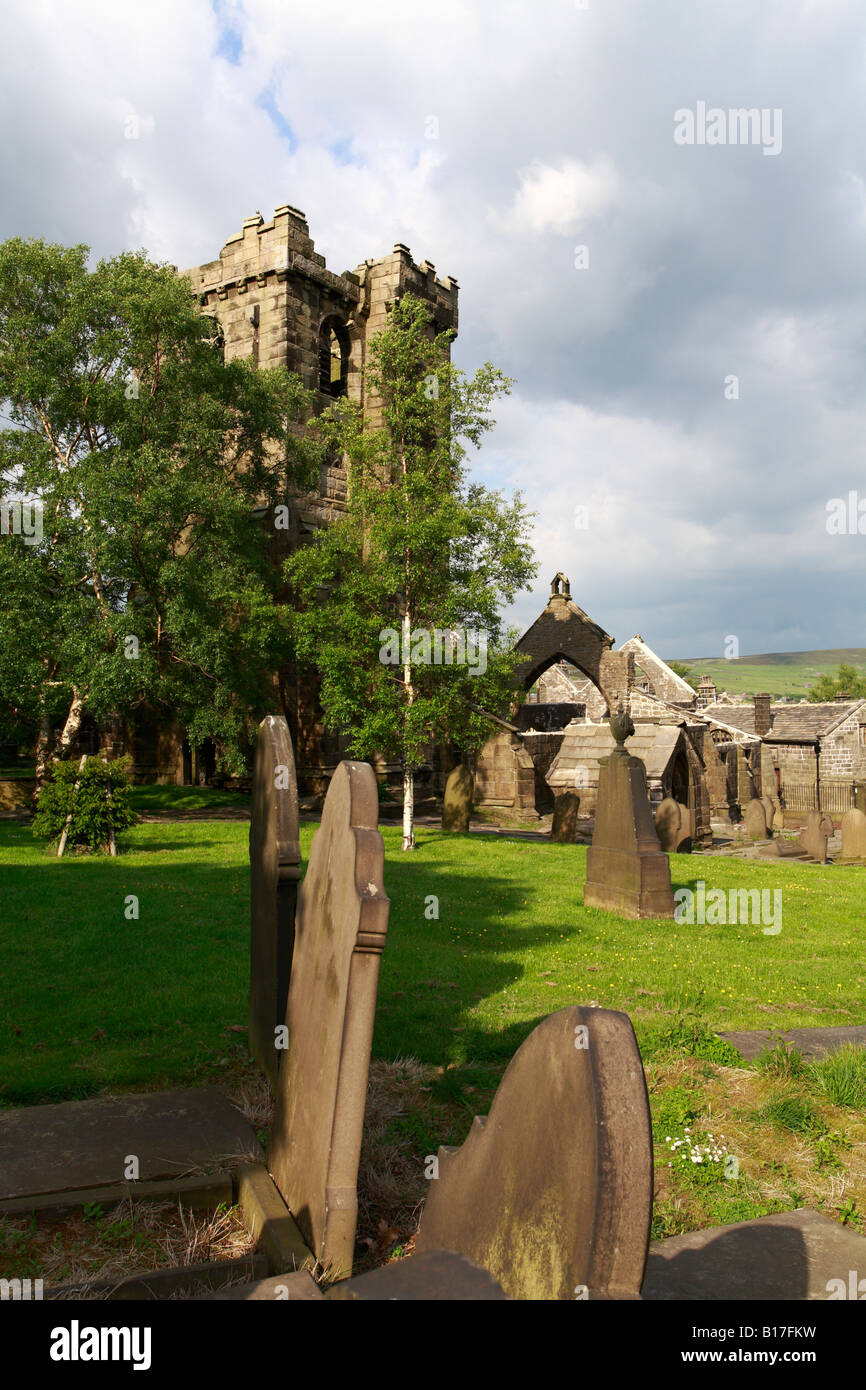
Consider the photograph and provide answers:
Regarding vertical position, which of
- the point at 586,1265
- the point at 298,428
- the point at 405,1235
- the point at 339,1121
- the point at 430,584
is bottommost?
the point at 405,1235

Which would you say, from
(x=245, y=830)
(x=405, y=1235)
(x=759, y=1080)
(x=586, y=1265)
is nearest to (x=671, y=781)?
(x=245, y=830)

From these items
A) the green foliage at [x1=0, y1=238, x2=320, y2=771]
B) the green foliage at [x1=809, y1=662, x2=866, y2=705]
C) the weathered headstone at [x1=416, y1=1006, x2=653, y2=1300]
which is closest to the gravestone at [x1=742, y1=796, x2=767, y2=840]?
the green foliage at [x1=0, y1=238, x2=320, y2=771]

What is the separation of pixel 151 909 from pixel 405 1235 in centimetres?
611

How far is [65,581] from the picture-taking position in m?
16.2

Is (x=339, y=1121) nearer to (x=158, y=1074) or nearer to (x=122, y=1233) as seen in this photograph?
(x=122, y=1233)

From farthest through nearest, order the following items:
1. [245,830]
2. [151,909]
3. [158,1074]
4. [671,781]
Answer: [671,781]
[245,830]
[151,909]
[158,1074]

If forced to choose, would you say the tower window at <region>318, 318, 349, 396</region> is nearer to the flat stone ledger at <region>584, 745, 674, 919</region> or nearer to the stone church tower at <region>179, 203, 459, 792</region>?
the stone church tower at <region>179, 203, 459, 792</region>

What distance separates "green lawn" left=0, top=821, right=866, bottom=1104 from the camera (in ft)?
17.0

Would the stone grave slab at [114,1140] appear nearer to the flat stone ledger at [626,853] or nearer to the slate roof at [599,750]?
the flat stone ledger at [626,853]

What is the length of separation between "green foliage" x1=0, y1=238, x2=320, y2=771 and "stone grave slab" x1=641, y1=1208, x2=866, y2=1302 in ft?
45.8

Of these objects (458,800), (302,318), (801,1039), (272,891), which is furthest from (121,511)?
(801,1039)

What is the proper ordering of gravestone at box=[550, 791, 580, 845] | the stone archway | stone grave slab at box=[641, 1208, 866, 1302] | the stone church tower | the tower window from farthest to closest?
the stone archway → the tower window → the stone church tower → gravestone at box=[550, 791, 580, 845] → stone grave slab at box=[641, 1208, 866, 1302]

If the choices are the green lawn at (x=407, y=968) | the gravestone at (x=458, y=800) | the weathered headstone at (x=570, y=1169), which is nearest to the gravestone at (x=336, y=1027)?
the weathered headstone at (x=570, y=1169)

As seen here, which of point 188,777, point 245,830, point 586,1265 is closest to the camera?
point 586,1265
